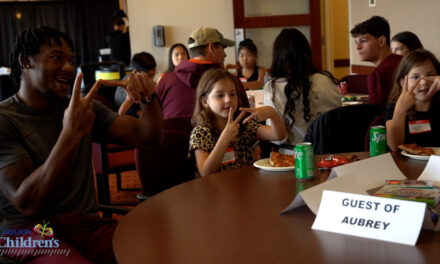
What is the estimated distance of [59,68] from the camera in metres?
1.89

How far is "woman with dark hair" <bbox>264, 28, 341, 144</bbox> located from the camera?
3295 mm

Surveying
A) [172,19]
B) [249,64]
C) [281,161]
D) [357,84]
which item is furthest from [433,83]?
[172,19]

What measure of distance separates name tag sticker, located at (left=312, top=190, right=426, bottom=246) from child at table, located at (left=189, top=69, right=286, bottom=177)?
1.09 metres

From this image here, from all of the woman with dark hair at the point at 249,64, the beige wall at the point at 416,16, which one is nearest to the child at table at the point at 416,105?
the beige wall at the point at 416,16

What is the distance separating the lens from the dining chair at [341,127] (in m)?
2.75

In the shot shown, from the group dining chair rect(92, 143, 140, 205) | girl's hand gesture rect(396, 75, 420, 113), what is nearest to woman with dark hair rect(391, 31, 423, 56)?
girl's hand gesture rect(396, 75, 420, 113)

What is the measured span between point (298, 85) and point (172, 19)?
4935mm

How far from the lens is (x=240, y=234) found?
128 cm

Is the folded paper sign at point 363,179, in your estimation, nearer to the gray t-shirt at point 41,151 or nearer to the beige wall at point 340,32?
the gray t-shirt at point 41,151

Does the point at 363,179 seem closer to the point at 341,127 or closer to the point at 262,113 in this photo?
the point at 262,113

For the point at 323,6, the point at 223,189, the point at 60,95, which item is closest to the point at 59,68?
the point at 60,95

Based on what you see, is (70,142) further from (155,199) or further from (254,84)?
(254,84)

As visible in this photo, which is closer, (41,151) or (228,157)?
(41,151)

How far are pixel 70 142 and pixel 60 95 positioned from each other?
31 cm
